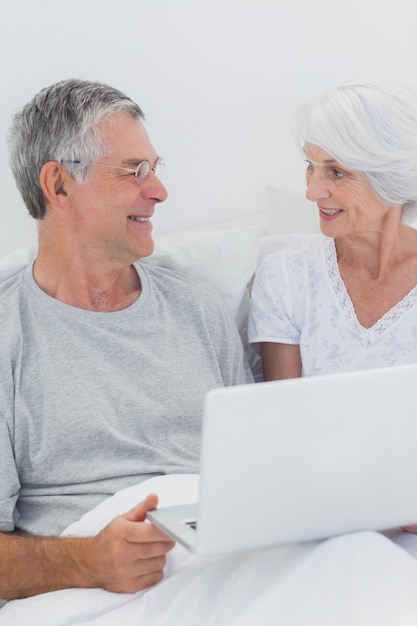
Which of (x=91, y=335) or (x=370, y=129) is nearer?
(x=91, y=335)

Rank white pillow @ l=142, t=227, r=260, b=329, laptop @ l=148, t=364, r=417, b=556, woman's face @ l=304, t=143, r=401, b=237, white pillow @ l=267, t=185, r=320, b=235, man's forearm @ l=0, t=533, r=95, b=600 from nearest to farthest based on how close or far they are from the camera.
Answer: laptop @ l=148, t=364, r=417, b=556 → man's forearm @ l=0, t=533, r=95, b=600 → woman's face @ l=304, t=143, r=401, b=237 → white pillow @ l=142, t=227, r=260, b=329 → white pillow @ l=267, t=185, r=320, b=235

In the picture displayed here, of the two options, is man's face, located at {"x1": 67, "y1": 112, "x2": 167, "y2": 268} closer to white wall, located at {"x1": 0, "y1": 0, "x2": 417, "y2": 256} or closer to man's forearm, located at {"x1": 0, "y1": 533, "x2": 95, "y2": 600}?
white wall, located at {"x1": 0, "y1": 0, "x2": 417, "y2": 256}

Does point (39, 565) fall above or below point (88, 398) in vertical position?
below

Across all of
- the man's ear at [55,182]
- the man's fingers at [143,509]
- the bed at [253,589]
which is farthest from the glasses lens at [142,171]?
the man's fingers at [143,509]

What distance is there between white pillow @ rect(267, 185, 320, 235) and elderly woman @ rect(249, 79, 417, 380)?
201 millimetres

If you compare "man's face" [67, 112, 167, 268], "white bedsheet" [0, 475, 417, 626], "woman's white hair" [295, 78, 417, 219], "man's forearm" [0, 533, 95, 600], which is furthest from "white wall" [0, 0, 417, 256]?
"white bedsheet" [0, 475, 417, 626]

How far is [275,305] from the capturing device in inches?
79.3

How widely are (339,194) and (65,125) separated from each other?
0.53m

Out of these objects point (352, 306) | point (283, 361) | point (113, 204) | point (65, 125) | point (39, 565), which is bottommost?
point (39, 565)

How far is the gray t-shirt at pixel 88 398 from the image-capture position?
1.71 m

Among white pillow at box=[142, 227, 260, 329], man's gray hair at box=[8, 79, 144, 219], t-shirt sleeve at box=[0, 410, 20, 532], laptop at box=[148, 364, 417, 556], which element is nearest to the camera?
laptop at box=[148, 364, 417, 556]

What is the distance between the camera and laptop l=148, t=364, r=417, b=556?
1209 mm

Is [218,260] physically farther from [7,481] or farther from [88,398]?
[7,481]

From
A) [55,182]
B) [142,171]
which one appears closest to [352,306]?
[142,171]
